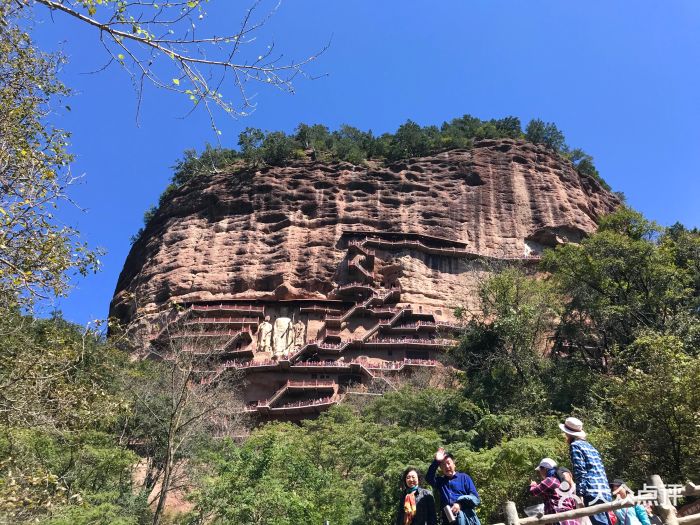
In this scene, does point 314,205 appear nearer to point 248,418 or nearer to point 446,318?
point 446,318

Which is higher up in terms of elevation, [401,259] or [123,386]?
[401,259]

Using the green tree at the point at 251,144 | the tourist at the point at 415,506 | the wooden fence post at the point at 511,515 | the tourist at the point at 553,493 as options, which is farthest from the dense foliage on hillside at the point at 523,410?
the green tree at the point at 251,144

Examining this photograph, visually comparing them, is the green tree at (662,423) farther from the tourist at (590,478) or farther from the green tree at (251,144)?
the green tree at (251,144)

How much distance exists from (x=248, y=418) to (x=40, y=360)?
21.8 metres

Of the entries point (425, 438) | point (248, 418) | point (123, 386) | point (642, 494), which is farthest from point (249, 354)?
point (642, 494)

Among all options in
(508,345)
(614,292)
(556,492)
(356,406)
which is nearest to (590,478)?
(556,492)

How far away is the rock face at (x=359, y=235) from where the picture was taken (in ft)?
118

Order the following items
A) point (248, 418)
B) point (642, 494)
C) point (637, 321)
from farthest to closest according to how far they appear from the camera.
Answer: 1. point (248, 418)
2. point (637, 321)
3. point (642, 494)

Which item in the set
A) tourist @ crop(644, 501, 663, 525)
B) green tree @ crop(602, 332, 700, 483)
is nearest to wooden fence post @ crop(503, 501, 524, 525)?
tourist @ crop(644, 501, 663, 525)

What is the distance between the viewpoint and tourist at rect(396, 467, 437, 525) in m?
5.65

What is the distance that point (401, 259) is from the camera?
37.2m

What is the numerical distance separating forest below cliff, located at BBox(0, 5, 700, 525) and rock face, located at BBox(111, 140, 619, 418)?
1073 centimetres

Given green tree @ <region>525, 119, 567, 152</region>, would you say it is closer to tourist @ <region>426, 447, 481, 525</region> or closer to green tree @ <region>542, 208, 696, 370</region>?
green tree @ <region>542, 208, 696, 370</region>

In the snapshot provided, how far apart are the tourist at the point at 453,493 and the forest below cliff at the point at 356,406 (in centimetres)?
493
